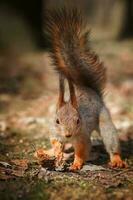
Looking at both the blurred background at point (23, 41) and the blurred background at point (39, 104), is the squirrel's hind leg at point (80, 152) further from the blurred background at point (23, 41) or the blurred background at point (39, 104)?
the blurred background at point (23, 41)

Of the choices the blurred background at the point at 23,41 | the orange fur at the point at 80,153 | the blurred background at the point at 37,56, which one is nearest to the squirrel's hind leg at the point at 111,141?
the orange fur at the point at 80,153

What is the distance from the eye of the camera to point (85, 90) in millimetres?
4410

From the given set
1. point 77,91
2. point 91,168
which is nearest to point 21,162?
point 91,168

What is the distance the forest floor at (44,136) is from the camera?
3.27m

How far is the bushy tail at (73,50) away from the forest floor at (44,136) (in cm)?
44

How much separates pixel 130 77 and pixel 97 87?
2.77 m

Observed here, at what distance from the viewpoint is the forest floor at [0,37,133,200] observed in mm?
3270

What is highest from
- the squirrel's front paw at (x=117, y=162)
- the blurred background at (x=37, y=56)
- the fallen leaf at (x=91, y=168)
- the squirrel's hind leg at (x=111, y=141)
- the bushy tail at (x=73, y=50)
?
the blurred background at (x=37, y=56)

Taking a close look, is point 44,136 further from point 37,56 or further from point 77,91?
point 37,56

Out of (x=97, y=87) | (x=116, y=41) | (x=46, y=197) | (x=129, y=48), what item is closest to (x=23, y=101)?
(x=97, y=87)

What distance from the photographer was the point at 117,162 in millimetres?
3971

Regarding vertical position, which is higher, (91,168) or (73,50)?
(73,50)

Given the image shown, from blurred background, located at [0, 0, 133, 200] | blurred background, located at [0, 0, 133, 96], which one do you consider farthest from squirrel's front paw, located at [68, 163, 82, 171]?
blurred background, located at [0, 0, 133, 96]

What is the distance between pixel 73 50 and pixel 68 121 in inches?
33.4
